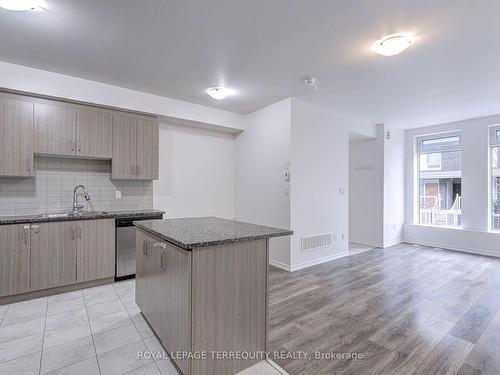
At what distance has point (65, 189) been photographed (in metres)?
3.51

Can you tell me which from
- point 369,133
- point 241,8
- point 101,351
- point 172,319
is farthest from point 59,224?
point 369,133

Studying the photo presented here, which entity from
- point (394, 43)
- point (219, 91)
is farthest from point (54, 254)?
point (394, 43)

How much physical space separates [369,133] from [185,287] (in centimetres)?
519

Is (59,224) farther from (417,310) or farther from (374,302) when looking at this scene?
(417,310)

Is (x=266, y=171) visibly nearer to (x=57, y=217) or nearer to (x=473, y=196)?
(x=57, y=217)

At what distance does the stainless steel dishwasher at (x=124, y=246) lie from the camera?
11.1ft

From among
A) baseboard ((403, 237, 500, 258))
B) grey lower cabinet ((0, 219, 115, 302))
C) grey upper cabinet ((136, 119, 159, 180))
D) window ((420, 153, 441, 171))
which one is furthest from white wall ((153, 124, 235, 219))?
window ((420, 153, 441, 171))

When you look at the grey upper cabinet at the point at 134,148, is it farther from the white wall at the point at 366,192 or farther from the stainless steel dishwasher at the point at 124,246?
the white wall at the point at 366,192

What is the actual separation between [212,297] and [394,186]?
5.52 meters

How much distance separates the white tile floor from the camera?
180 cm

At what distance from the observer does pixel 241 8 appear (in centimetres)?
203

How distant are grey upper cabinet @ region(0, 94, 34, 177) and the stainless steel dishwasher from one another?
117 cm

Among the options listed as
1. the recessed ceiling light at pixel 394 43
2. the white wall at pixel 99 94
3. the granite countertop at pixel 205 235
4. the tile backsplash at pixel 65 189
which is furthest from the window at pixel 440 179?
the tile backsplash at pixel 65 189

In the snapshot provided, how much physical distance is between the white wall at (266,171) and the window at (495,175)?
14.0 ft
